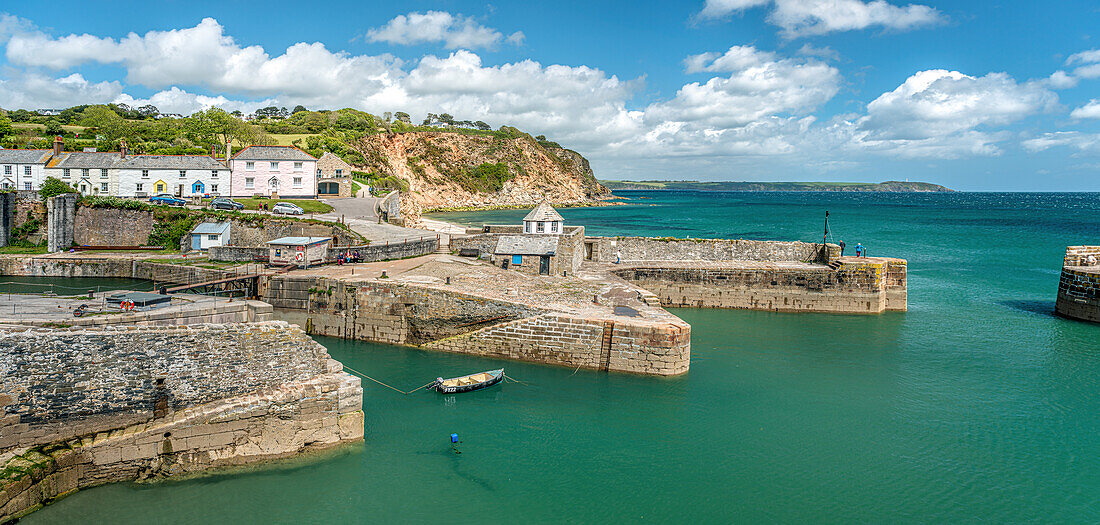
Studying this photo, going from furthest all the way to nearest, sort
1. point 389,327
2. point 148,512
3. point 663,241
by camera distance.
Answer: point 663,241, point 389,327, point 148,512

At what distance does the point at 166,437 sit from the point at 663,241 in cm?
3218

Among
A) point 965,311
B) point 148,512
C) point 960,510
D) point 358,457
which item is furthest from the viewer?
point 965,311

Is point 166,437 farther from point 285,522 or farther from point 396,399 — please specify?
point 396,399

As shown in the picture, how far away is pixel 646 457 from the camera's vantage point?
1773 centimetres

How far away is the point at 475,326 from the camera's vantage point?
25.7 m

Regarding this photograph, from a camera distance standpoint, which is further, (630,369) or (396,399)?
(630,369)

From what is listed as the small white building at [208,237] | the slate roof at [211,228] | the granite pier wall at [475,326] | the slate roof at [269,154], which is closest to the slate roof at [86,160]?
the slate roof at [269,154]

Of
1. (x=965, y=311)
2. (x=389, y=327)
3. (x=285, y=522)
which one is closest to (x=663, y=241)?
(x=965, y=311)

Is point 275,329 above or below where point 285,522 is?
above

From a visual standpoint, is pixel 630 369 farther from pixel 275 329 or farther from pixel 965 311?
pixel 965 311

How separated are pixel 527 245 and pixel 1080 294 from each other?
29.5 m

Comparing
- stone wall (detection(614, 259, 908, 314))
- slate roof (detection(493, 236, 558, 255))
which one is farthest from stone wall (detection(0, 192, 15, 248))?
stone wall (detection(614, 259, 908, 314))

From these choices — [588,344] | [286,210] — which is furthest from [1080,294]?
[286,210]

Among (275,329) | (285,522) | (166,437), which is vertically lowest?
(285,522)
